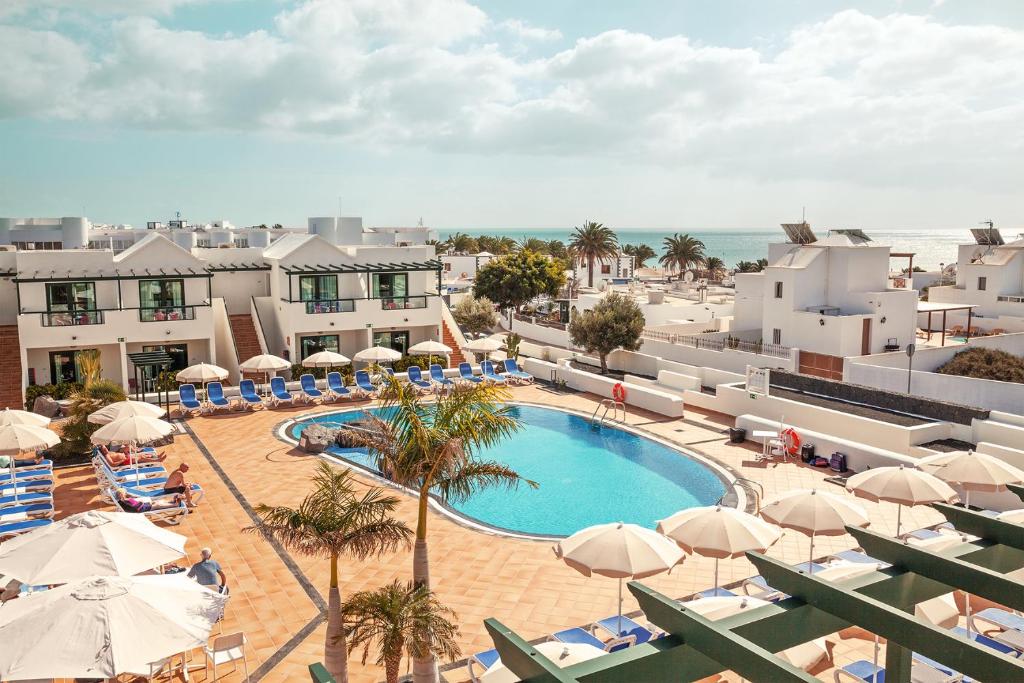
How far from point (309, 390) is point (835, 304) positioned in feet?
77.6

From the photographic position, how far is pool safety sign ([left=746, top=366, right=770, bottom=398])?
79.3 ft

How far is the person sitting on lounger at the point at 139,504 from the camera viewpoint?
14945 millimetres

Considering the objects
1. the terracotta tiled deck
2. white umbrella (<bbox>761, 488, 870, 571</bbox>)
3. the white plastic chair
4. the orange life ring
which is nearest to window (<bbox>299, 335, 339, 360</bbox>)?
the terracotta tiled deck

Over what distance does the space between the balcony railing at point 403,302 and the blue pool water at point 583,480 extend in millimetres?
8873

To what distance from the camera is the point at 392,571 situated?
13.0 m

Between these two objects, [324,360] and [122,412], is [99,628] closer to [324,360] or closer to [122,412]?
[122,412]

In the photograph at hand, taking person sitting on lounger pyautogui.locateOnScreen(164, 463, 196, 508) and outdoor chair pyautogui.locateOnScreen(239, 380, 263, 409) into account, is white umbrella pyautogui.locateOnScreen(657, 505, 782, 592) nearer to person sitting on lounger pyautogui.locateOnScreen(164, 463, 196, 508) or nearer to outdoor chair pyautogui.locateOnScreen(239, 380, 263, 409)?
person sitting on lounger pyautogui.locateOnScreen(164, 463, 196, 508)

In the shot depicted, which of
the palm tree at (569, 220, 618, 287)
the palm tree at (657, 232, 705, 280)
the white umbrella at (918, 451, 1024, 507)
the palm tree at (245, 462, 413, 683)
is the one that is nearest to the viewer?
the palm tree at (245, 462, 413, 683)

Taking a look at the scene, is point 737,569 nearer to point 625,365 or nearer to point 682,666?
point 682,666

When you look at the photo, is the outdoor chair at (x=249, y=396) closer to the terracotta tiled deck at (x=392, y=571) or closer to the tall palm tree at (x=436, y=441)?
the terracotta tiled deck at (x=392, y=571)

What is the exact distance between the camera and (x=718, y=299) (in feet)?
170

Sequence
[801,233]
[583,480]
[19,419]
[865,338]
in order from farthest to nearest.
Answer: [801,233]
[865,338]
[583,480]
[19,419]

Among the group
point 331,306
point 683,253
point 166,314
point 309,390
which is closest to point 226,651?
point 309,390

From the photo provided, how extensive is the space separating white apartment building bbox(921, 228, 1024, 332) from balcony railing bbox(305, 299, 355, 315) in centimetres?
3360
